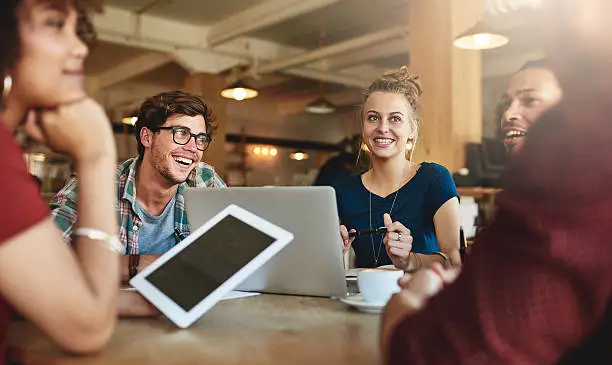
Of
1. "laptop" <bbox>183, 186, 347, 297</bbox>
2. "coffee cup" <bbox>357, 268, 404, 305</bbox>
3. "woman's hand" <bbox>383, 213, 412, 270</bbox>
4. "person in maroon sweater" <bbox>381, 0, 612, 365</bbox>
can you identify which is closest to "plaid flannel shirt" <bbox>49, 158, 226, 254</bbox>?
"laptop" <bbox>183, 186, 347, 297</bbox>

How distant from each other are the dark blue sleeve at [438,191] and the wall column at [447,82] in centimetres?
270

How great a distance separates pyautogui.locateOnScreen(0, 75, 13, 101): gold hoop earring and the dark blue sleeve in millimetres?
1754

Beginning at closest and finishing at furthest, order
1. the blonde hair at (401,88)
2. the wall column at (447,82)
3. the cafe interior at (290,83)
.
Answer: the cafe interior at (290,83) → the blonde hair at (401,88) → the wall column at (447,82)

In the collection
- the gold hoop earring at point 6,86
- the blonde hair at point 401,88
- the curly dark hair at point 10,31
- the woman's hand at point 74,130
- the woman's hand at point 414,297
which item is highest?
the blonde hair at point 401,88

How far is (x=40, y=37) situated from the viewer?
1.01 metres

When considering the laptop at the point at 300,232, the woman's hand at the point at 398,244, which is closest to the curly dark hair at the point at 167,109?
the laptop at the point at 300,232

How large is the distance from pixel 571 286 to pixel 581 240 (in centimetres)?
6

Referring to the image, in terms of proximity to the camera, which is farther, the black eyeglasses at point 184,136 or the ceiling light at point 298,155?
the ceiling light at point 298,155

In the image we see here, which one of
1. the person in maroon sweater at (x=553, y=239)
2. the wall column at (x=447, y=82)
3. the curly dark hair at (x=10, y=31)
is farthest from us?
the wall column at (x=447, y=82)

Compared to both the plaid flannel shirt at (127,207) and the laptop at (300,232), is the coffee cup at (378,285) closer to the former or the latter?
the laptop at (300,232)

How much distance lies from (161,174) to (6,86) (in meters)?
1.29

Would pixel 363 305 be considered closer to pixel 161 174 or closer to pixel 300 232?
pixel 300 232

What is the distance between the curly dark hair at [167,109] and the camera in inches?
92.4

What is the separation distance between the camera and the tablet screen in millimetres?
1219
